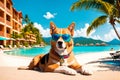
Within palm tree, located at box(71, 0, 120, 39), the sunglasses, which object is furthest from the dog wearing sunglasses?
palm tree, located at box(71, 0, 120, 39)

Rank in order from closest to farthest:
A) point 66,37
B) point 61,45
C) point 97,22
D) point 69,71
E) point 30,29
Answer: point 69,71, point 61,45, point 66,37, point 97,22, point 30,29

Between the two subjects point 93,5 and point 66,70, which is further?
point 93,5

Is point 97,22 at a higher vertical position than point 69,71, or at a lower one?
higher

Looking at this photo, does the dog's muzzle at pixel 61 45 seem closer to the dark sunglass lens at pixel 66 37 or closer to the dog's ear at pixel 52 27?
the dark sunglass lens at pixel 66 37

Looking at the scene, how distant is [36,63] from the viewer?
841 centimetres

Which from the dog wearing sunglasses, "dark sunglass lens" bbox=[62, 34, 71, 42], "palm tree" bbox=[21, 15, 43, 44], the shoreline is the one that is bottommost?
the shoreline

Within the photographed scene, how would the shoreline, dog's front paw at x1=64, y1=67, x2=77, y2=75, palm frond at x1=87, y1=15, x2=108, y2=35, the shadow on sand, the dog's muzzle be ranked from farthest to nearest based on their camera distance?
palm frond at x1=87, y1=15, x2=108, y2=35
the shoreline
the shadow on sand
the dog's muzzle
dog's front paw at x1=64, y1=67, x2=77, y2=75

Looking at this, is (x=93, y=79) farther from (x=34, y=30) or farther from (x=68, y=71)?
(x=34, y=30)

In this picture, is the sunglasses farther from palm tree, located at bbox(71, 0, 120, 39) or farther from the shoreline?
palm tree, located at bbox(71, 0, 120, 39)

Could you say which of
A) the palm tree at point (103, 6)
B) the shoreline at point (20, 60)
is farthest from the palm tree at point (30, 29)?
the palm tree at point (103, 6)

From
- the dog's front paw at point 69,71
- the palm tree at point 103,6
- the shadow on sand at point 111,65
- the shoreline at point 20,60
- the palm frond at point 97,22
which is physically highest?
the palm tree at point 103,6

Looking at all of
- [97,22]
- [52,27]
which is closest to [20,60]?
[97,22]

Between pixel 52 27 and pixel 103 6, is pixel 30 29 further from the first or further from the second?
pixel 52 27

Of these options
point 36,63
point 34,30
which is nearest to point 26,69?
point 36,63
